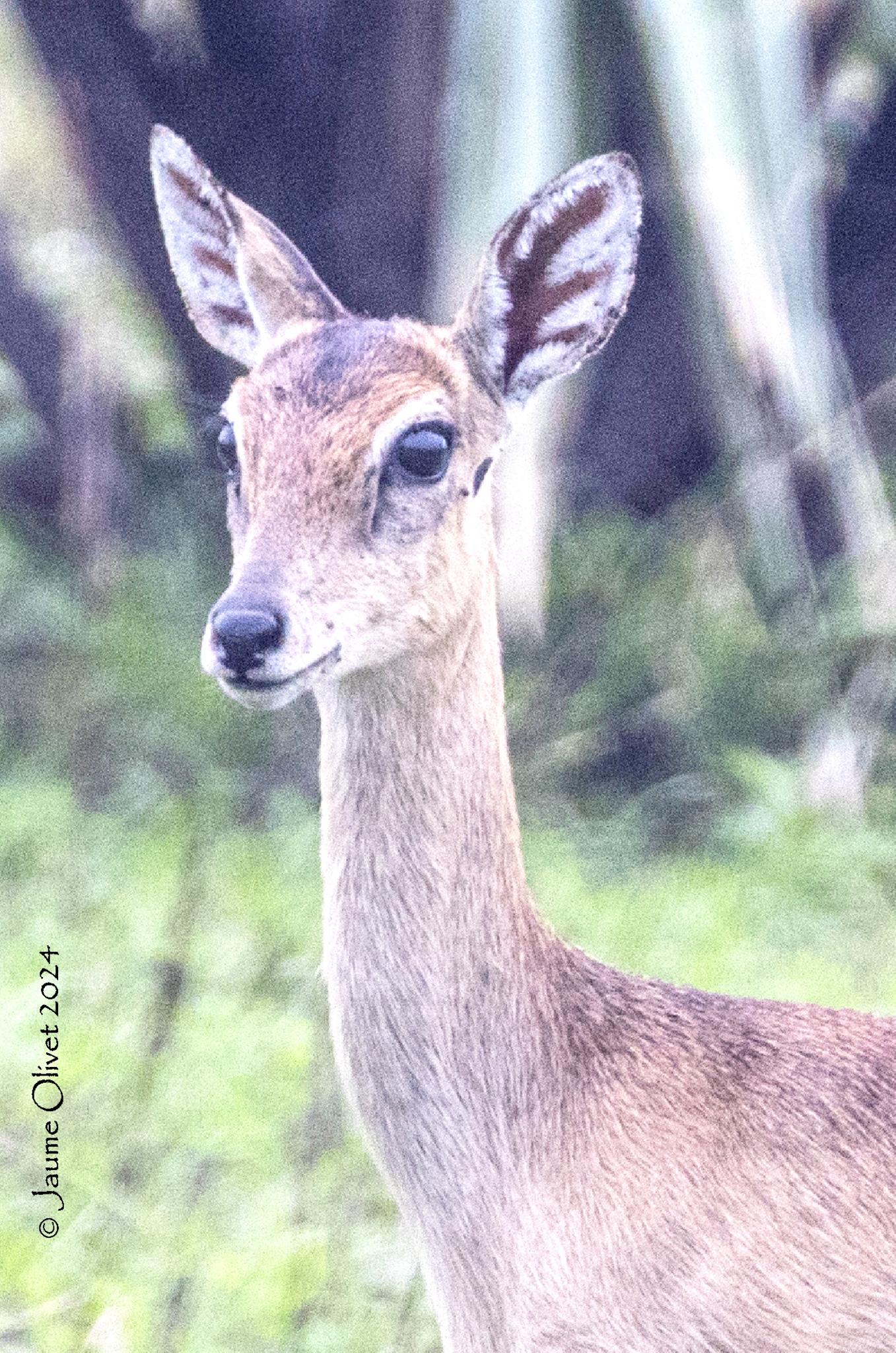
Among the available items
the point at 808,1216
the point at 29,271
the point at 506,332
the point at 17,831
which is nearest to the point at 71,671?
the point at 17,831

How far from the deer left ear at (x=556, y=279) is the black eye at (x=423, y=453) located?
0.21 meters

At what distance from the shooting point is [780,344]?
4840 millimetres

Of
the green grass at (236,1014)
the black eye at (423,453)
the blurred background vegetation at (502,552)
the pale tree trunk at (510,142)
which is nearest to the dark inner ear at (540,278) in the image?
the black eye at (423,453)

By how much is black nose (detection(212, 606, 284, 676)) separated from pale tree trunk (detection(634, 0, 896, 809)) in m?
2.40

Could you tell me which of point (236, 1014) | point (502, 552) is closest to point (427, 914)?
point (236, 1014)

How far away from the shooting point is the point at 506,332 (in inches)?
114

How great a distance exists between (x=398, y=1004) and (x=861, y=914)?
104 inches

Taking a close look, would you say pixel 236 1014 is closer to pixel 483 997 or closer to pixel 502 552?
pixel 502 552

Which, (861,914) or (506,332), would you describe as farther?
(861,914)

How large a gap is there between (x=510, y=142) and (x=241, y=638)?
2.25 meters

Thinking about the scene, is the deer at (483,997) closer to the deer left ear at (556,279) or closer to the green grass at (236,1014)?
the deer left ear at (556,279)

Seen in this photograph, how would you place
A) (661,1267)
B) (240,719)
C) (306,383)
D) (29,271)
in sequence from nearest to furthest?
1. (661,1267)
2. (306,383)
3. (240,719)
4. (29,271)

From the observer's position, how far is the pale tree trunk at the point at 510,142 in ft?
14.4

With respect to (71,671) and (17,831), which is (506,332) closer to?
(17,831)
